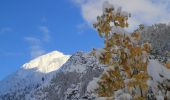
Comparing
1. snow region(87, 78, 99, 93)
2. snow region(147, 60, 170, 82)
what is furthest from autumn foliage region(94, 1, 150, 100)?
snow region(147, 60, 170, 82)

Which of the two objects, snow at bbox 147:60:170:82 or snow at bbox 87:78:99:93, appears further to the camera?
snow at bbox 87:78:99:93

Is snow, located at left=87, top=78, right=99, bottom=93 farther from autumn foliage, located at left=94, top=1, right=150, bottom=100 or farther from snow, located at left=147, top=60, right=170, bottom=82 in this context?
snow, located at left=147, top=60, right=170, bottom=82

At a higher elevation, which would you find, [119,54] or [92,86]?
[119,54]

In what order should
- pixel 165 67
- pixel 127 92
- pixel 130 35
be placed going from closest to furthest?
pixel 165 67, pixel 127 92, pixel 130 35

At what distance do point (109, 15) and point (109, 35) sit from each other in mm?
336

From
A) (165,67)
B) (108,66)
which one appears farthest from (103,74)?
(165,67)

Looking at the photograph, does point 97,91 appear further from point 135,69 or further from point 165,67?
point 165,67

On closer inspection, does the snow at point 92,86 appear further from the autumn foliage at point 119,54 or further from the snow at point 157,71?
the snow at point 157,71

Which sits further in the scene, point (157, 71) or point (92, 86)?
point (92, 86)

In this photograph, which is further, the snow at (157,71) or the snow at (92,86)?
the snow at (92,86)

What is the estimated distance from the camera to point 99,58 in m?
7.15

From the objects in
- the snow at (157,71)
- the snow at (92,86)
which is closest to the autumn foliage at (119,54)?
the snow at (92,86)

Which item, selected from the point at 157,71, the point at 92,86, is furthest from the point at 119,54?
the point at 157,71

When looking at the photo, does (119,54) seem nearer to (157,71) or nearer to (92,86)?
(92,86)
